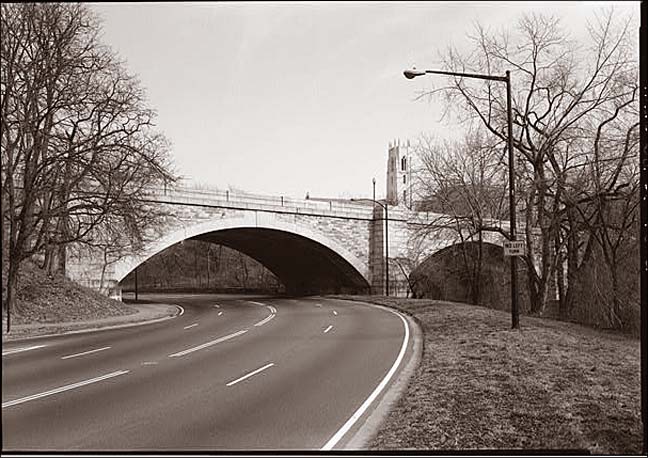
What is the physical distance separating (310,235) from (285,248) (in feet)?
15.4

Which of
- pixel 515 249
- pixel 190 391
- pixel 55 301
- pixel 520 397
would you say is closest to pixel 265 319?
pixel 55 301

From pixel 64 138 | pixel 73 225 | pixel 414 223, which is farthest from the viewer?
pixel 414 223

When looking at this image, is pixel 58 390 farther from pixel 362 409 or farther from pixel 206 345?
pixel 206 345

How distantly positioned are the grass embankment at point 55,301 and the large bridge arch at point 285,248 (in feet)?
18.4

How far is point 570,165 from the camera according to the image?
2327cm

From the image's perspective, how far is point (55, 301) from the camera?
18.4 m

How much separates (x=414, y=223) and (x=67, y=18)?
3126 centimetres

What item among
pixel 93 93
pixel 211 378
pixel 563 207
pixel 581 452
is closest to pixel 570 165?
pixel 563 207

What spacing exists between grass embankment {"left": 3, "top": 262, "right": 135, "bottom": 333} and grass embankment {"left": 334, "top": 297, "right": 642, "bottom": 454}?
8435 millimetres

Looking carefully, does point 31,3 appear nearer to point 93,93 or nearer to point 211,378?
point 93,93

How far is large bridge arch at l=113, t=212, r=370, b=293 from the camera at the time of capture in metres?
32.0

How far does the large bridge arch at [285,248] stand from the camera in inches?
1258

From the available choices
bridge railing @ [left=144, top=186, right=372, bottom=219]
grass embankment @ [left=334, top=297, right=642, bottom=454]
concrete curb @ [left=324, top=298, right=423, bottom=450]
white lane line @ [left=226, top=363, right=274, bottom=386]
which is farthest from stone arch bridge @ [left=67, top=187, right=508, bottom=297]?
concrete curb @ [left=324, top=298, right=423, bottom=450]

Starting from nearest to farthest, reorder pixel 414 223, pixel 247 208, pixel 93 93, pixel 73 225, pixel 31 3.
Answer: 1. pixel 31 3
2. pixel 93 93
3. pixel 73 225
4. pixel 247 208
5. pixel 414 223
